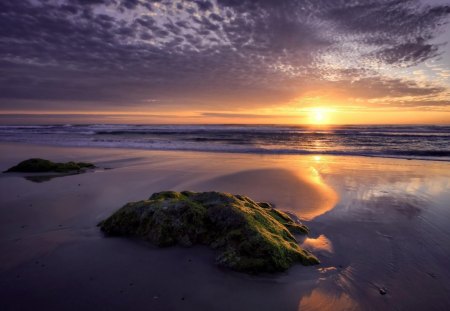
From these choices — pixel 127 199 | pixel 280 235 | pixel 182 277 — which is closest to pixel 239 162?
pixel 127 199

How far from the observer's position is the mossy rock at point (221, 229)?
3848 millimetres

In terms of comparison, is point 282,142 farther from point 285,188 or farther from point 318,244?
point 318,244

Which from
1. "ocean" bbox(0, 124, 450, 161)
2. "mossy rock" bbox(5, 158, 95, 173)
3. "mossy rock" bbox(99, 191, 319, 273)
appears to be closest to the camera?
"mossy rock" bbox(99, 191, 319, 273)

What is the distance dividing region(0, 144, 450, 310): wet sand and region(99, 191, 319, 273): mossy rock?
153mm

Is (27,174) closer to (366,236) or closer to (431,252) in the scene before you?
(366,236)

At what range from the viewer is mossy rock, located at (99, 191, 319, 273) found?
385cm

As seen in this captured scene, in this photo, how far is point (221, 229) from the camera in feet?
14.4

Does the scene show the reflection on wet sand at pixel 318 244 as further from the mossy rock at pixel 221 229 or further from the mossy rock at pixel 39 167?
the mossy rock at pixel 39 167

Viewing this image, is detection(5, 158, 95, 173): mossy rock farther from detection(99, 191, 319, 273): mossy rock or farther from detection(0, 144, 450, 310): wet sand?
detection(99, 191, 319, 273): mossy rock

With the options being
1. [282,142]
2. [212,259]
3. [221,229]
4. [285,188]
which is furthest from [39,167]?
[282,142]

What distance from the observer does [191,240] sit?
14.6ft

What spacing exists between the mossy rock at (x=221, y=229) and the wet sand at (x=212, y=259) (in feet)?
0.50

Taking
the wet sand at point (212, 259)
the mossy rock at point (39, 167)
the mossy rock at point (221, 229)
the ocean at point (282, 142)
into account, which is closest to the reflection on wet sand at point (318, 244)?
the wet sand at point (212, 259)

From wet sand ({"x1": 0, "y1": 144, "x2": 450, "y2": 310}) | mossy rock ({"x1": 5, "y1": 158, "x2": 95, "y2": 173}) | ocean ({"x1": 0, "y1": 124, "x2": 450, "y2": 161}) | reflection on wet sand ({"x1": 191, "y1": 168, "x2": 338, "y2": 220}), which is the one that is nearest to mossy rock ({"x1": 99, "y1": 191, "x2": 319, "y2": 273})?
wet sand ({"x1": 0, "y1": 144, "x2": 450, "y2": 310})
